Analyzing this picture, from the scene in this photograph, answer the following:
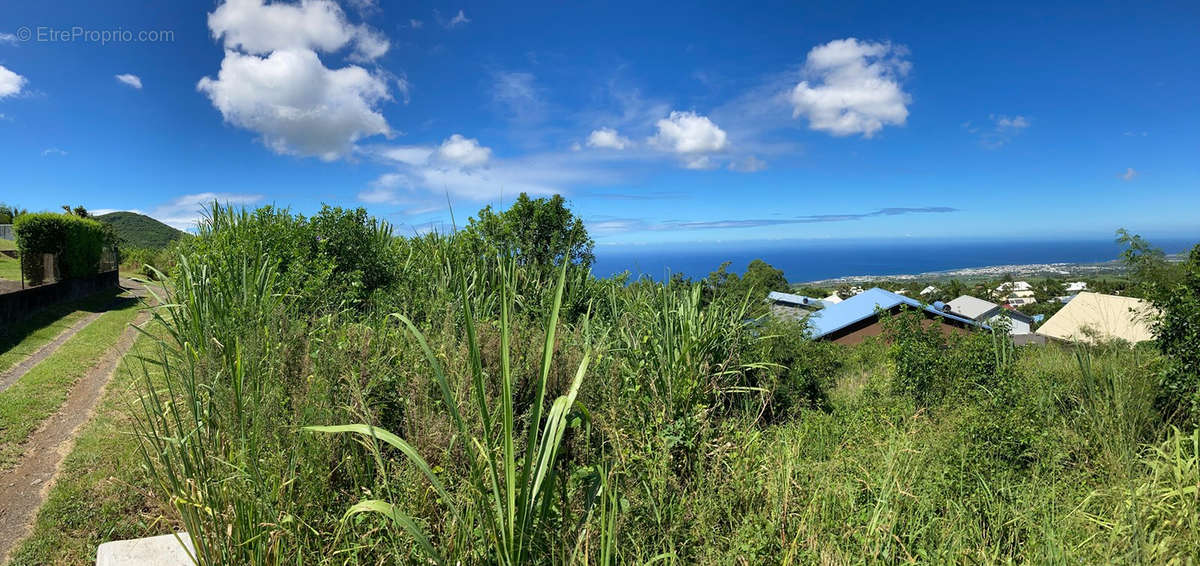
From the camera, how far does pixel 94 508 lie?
12.2 feet

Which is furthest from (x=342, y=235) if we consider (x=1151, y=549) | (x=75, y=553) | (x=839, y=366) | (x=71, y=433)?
(x=839, y=366)

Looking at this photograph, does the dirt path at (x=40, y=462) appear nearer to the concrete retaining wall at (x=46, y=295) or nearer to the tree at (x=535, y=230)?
the tree at (x=535, y=230)

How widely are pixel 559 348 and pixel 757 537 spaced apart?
1.62 metres

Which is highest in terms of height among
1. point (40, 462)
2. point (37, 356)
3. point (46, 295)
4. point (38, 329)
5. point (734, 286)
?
point (734, 286)

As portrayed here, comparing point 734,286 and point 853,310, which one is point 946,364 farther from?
point 853,310

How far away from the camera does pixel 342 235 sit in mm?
6398

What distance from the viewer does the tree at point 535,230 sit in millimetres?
6523

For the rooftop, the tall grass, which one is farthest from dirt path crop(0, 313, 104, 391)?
the rooftop

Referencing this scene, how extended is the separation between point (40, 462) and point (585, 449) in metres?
5.72

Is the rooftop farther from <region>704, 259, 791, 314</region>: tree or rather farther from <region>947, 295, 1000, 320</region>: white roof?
<region>704, 259, 791, 314</region>: tree

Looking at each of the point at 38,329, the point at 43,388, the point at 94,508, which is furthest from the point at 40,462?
the point at 38,329

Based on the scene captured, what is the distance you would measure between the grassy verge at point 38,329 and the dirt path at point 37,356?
0.28 ft

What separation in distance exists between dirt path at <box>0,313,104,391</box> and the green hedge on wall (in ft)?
13.4

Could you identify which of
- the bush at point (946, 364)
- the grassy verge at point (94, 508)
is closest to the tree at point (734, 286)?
the bush at point (946, 364)
